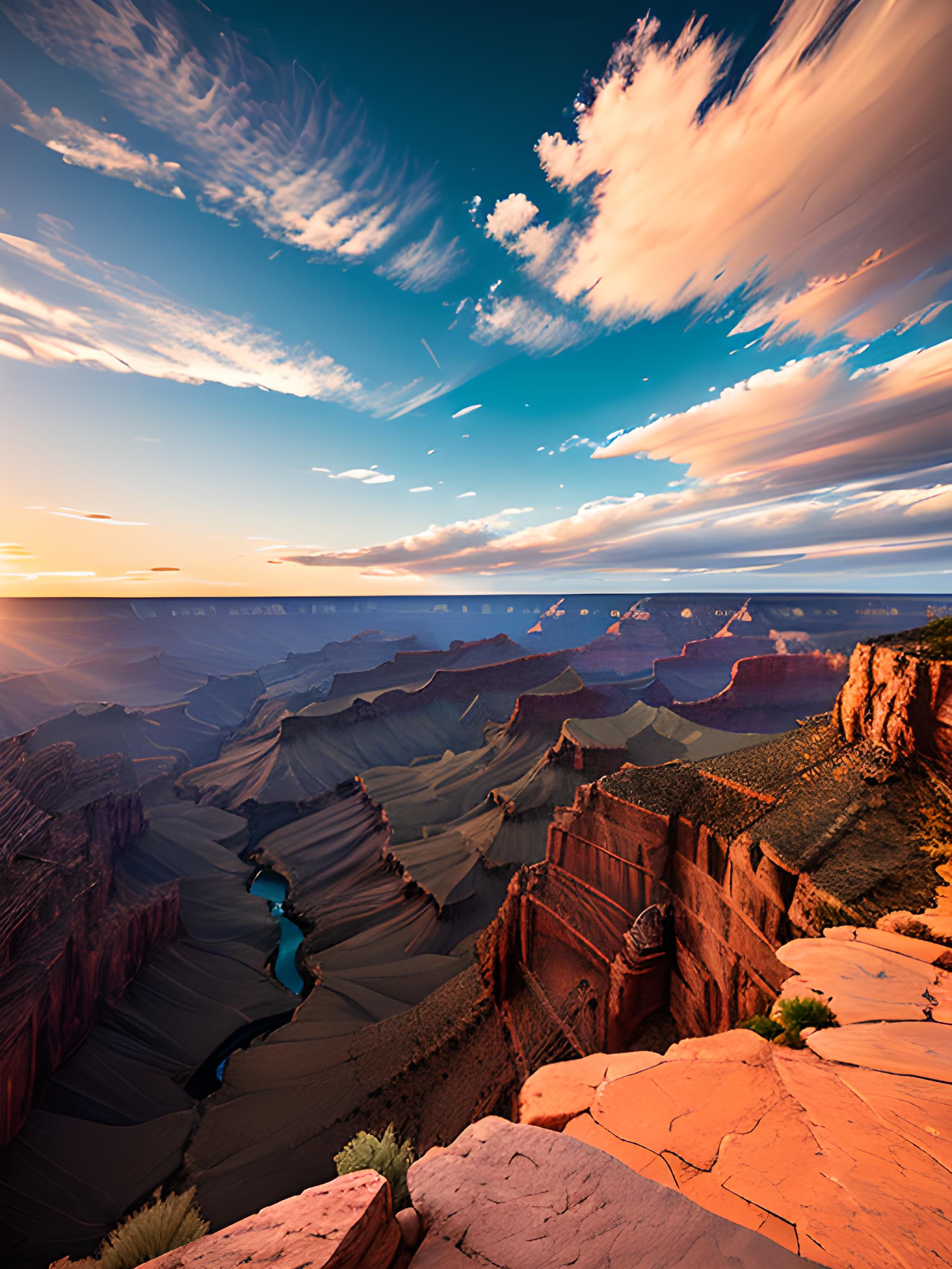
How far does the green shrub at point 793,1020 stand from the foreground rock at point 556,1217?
3.25 meters

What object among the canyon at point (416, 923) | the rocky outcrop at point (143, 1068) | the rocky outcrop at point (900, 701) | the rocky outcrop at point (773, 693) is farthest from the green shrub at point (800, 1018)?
the rocky outcrop at point (773, 693)

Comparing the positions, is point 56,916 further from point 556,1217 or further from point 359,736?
point 359,736

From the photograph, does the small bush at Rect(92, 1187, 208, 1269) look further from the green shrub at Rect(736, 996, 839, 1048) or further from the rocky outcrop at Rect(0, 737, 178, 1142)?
the rocky outcrop at Rect(0, 737, 178, 1142)

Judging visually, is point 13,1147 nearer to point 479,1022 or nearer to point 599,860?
point 479,1022

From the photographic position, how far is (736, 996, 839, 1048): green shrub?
5121mm

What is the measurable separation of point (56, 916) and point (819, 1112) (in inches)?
1035

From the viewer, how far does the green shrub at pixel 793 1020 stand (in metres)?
5.12

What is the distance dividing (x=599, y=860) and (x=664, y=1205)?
1201 cm

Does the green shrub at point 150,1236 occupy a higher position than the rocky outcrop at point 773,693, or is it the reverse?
the green shrub at point 150,1236

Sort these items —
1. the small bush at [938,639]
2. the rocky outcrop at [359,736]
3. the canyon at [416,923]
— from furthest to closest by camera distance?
the rocky outcrop at [359,736], the canyon at [416,923], the small bush at [938,639]

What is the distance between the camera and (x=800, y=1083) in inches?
175

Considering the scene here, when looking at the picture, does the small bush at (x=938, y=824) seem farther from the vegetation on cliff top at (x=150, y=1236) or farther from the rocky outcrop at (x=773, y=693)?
the rocky outcrop at (x=773, y=693)

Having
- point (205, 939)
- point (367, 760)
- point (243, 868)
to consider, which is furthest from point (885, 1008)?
point (367, 760)

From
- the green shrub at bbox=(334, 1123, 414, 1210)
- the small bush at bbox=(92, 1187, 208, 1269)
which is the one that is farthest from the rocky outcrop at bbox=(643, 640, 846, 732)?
the small bush at bbox=(92, 1187, 208, 1269)
